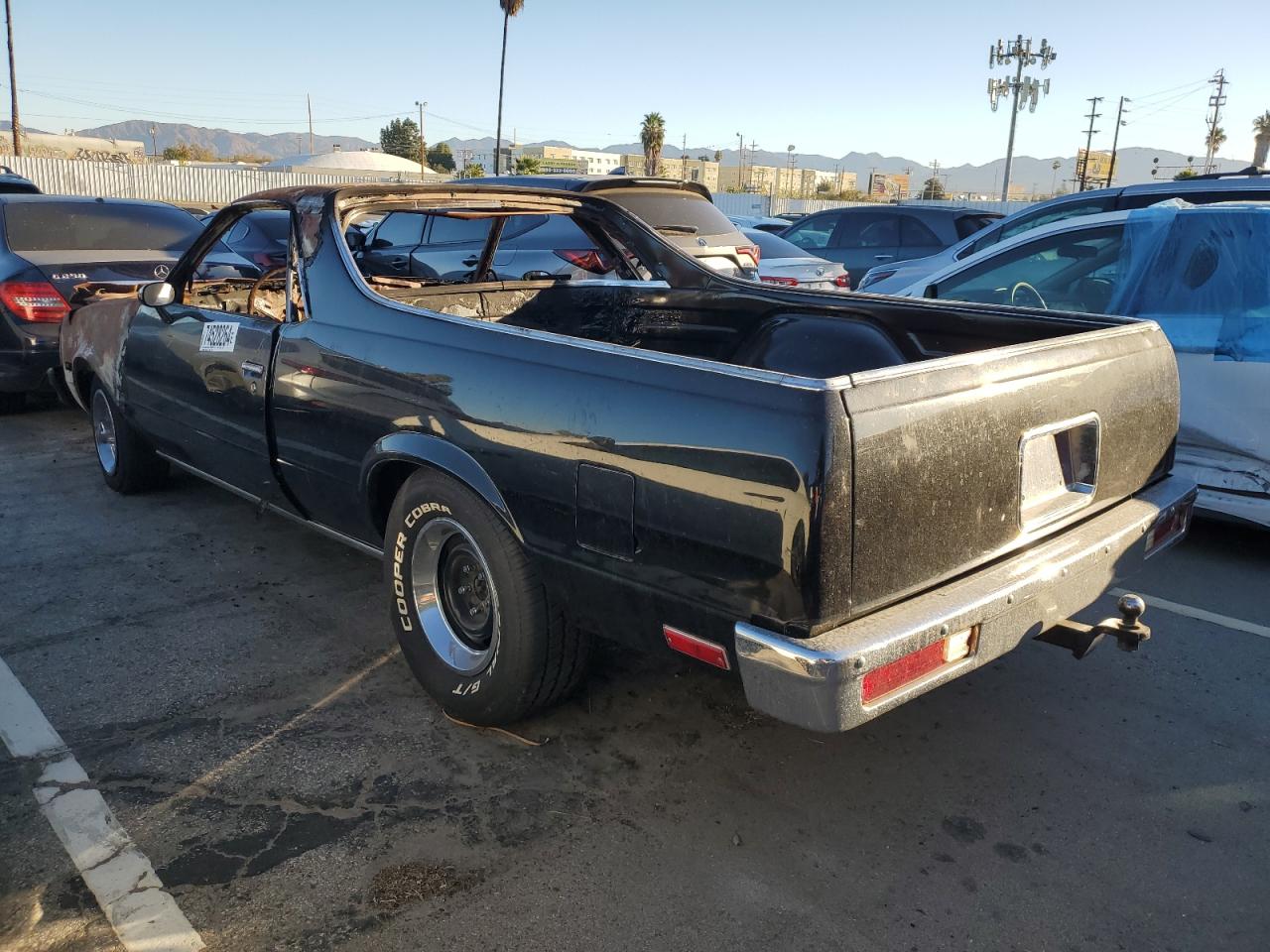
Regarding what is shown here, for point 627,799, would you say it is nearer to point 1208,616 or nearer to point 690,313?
point 690,313

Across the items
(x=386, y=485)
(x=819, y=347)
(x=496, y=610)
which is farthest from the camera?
(x=819, y=347)

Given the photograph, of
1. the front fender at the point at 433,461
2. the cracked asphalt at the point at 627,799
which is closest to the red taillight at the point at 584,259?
the cracked asphalt at the point at 627,799

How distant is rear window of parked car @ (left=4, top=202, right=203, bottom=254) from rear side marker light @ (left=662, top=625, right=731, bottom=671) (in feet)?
18.3

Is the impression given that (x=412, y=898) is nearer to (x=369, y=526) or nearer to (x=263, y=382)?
(x=369, y=526)

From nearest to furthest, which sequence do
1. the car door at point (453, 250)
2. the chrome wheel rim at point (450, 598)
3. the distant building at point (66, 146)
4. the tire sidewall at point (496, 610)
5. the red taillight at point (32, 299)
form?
the tire sidewall at point (496, 610)
the chrome wheel rim at point (450, 598)
the red taillight at point (32, 299)
the car door at point (453, 250)
the distant building at point (66, 146)

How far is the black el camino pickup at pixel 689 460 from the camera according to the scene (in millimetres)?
2209

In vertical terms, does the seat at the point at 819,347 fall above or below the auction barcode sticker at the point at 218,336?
above

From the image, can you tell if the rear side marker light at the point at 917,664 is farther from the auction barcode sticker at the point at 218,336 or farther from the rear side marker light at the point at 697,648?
the auction barcode sticker at the point at 218,336

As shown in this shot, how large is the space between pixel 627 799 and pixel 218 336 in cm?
261

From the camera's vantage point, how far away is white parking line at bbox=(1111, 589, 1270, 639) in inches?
156

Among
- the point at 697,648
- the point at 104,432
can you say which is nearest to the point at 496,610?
the point at 697,648

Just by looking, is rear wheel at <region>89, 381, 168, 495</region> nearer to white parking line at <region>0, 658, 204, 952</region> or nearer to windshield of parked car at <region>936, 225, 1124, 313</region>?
white parking line at <region>0, 658, 204, 952</region>

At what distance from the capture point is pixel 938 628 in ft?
7.59

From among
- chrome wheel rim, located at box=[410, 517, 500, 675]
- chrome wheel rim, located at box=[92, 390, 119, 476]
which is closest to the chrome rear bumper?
chrome wheel rim, located at box=[410, 517, 500, 675]
